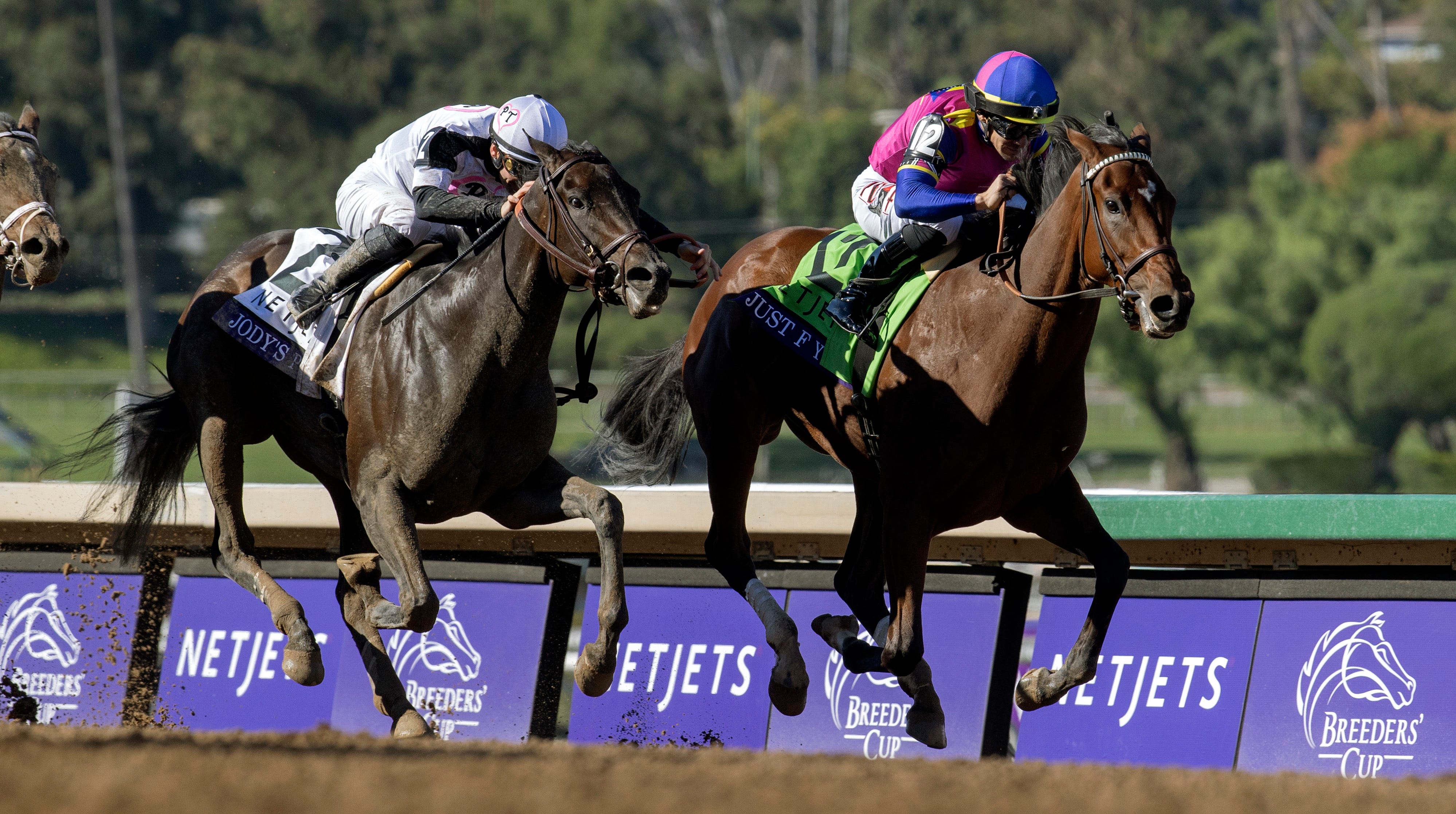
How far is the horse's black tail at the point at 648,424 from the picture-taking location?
7062 mm

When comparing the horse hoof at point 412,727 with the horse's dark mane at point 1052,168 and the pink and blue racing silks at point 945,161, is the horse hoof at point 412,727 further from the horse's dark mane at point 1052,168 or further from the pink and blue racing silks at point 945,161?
the horse's dark mane at point 1052,168

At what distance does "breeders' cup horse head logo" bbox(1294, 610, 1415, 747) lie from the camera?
240 inches

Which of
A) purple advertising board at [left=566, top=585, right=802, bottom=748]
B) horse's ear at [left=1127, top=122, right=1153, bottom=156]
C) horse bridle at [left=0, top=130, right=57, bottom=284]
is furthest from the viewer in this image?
purple advertising board at [left=566, top=585, right=802, bottom=748]

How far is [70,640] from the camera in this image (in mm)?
8062

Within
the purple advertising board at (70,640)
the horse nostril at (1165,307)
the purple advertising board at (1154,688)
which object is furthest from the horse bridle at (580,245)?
the purple advertising board at (70,640)

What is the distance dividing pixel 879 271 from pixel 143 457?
3109mm

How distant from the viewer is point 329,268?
20.4 feet

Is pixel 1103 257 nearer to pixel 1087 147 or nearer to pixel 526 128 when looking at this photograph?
pixel 1087 147

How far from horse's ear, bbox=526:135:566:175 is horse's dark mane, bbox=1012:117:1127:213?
151 centimetres

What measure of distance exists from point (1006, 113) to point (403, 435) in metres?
2.30

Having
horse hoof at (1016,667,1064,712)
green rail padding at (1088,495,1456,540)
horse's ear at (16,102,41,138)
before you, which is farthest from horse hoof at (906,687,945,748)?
horse's ear at (16,102,41,138)

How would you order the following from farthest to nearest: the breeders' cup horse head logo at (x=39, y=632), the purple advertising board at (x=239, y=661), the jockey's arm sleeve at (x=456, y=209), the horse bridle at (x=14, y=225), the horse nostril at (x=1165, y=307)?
1. the breeders' cup horse head logo at (x=39, y=632)
2. the purple advertising board at (x=239, y=661)
3. the jockey's arm sleeve at (x=456, y=209)
4. the horse bridle at (x=14, y=225)
5. the horse nostril at (x=1165, y=307)

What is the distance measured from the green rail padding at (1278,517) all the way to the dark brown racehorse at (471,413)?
2.12 metres

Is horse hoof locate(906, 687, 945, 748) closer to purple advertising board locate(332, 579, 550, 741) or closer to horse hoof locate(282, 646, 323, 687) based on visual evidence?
horse hoof locate(282, 646, 323, 687)
